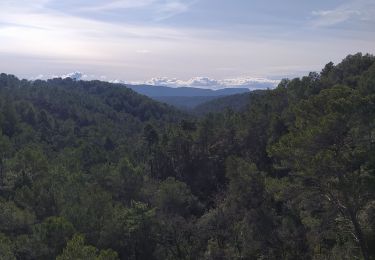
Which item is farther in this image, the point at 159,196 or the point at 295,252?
the point at 159,196

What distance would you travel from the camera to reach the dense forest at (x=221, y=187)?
19250 millimetres

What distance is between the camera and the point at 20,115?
275 ft

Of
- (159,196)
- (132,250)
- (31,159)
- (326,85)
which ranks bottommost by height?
(132,250)

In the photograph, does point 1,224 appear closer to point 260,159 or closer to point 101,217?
point 101,217

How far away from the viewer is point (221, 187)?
50.2 meters

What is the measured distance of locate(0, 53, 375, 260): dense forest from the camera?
1925 centimetres

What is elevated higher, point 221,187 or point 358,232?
point 358,232

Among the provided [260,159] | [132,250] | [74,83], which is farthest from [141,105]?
[132,250]

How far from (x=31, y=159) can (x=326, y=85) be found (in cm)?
2871

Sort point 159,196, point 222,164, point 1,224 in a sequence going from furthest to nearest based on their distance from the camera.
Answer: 1. point 222,164
2. point 159,196
3. point 1,224

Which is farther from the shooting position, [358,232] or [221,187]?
[221,187]

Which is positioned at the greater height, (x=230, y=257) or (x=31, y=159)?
(x=31, y=159)

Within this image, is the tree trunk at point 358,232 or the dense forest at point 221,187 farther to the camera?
the dense forest at point 221,187

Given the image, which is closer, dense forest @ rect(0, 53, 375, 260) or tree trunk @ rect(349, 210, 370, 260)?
tree trunk @ rect(349, 210, 370, 260)
